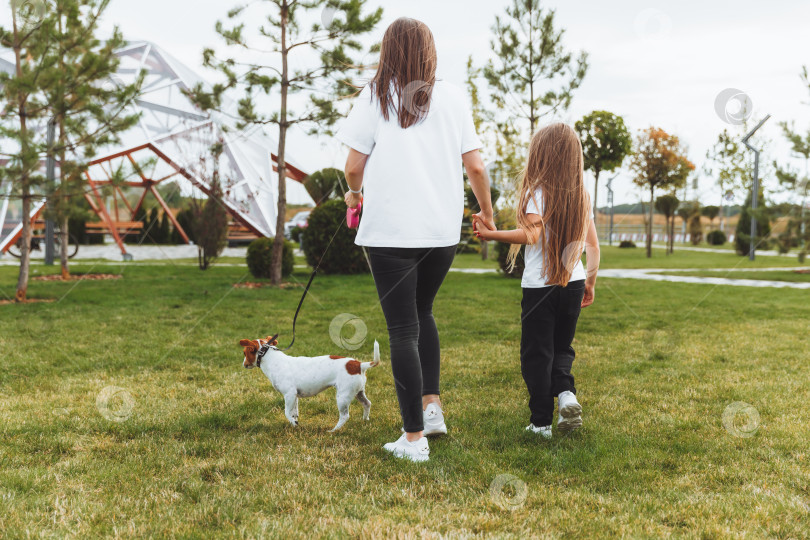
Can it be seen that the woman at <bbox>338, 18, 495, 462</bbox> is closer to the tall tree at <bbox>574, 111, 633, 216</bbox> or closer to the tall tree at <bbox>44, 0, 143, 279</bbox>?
the tall tree at <bbox>44, 0, 143, 279</bbox>

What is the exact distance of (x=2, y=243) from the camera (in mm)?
14547

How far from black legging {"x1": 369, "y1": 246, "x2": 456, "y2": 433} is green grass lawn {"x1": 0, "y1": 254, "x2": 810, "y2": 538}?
262mm

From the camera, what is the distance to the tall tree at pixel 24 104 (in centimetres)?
729

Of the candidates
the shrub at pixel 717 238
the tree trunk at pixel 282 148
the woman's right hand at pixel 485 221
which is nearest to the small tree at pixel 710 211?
the shrub at pixel 717 238

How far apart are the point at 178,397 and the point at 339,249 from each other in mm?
8694

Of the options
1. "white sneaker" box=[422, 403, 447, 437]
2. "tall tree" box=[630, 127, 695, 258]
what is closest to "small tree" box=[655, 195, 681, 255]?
"tall tree" box=[630, 127, 695, 258]

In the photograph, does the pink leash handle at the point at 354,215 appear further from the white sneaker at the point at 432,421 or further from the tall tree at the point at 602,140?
the tall tree at the point at 602,140

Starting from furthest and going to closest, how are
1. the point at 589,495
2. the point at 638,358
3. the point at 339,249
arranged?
the point at 339,249, the point at 638,358, the point at 589,495

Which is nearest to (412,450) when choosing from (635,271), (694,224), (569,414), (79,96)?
(569,414)

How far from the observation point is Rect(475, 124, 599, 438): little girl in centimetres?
291

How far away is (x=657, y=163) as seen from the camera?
20250 millimetres

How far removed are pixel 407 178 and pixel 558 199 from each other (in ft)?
2.82

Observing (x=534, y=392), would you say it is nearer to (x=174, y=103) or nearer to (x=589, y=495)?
(x=589, y=495)

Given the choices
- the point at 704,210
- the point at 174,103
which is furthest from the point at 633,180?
the point at 174,103
